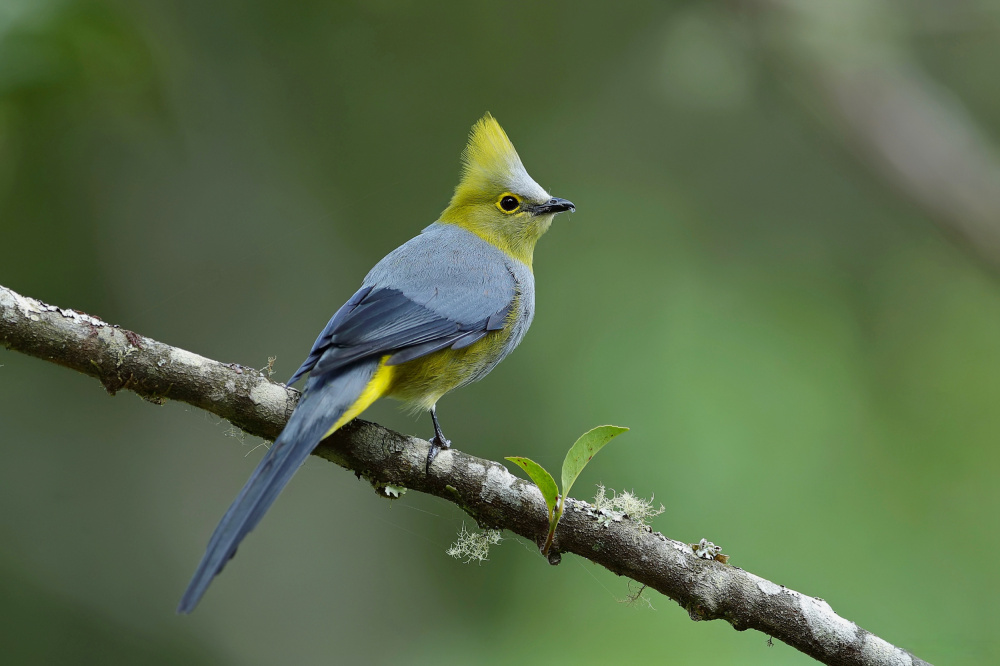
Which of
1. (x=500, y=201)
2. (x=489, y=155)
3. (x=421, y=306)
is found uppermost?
(x=489, y=155)

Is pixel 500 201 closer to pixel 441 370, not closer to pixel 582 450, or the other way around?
pixel 441 370

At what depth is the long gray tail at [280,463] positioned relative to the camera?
2.07 m

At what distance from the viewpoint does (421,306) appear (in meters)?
3.03

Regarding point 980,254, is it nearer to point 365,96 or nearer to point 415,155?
point 415,155

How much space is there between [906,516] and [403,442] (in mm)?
3288

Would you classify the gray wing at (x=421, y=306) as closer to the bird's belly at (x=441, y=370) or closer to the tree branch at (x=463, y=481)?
the bird's belly at (x=441, y=370)

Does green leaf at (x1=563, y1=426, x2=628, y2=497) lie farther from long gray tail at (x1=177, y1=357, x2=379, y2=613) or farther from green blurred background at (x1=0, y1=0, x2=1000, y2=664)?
green blurred background at (x1=0, y1=0, x2=1000, y2=664)

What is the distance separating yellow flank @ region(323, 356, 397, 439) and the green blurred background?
1.18m

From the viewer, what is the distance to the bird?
7.54 feet

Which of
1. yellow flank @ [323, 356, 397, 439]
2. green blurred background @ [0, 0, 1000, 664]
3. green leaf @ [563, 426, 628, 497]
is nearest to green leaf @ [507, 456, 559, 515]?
green leaf @ [563, 426, 628, 497]

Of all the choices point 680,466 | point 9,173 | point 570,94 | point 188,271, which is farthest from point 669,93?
point 9,173

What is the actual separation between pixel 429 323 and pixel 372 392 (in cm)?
40

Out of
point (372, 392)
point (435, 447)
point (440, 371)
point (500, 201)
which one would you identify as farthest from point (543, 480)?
point (500, 201)

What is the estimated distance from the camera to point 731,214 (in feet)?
21.1
